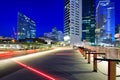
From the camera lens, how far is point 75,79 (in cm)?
1061

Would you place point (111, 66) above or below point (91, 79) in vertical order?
above

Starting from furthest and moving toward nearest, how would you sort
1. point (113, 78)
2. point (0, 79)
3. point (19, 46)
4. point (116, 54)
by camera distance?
point (19, 46)
point (116, 54)
point (0, 79)
point (113, 78)

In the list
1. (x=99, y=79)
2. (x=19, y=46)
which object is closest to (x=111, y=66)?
(x=99, y=79)

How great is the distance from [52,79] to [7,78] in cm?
185

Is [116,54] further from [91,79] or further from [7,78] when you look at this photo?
[7,78]

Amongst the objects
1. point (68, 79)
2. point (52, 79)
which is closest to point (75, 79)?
point (68, 79)

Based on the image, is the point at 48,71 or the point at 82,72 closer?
the point at 82,72

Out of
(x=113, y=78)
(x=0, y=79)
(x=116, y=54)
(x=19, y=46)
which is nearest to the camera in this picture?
(x=113, y=78)

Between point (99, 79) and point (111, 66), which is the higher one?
point (111, 66)

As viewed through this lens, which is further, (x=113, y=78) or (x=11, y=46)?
(x=11, y=46)

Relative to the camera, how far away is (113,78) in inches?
358

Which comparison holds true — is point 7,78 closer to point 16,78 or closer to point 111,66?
point 16,78

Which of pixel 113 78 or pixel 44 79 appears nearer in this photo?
pixel 113 78

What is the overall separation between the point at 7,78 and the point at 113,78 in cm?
430
